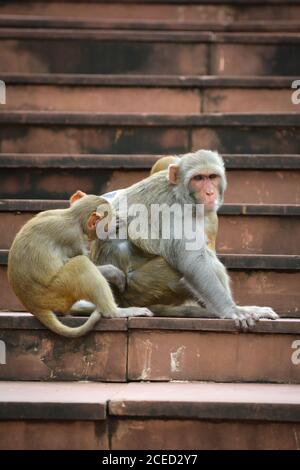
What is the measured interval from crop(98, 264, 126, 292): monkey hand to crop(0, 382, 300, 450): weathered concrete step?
→ 1.17m

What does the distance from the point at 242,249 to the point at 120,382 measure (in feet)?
6.21

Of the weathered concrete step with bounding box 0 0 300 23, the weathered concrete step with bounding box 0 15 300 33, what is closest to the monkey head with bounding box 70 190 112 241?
the weathered concrete step with bounding box 0 15 300 33

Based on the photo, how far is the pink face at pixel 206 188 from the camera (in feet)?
19.9

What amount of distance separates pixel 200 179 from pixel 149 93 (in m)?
2.78

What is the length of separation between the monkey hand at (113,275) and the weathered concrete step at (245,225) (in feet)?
3.95

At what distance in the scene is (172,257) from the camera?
6.02m

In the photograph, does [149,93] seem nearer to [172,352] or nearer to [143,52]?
[143,52]

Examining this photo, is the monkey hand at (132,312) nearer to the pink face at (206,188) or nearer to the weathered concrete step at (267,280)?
the pink face at (206,188)

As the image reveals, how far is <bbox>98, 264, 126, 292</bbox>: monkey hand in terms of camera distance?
5984mm

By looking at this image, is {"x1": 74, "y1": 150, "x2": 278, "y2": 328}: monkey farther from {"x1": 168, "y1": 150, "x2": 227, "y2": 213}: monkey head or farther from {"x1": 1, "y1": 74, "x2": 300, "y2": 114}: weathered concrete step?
{"x1": 1, "y1": 74, "x2": 300, "y2": 114}: weathered concrete step

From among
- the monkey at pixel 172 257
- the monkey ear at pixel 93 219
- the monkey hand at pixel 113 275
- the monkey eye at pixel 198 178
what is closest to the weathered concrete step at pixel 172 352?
the monkey at pixel 172 257

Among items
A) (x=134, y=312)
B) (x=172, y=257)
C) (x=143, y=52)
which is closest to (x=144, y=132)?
(x=143, y=52)

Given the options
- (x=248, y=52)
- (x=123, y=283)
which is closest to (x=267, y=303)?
(x=123, y=283)

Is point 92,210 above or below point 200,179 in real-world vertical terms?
below
